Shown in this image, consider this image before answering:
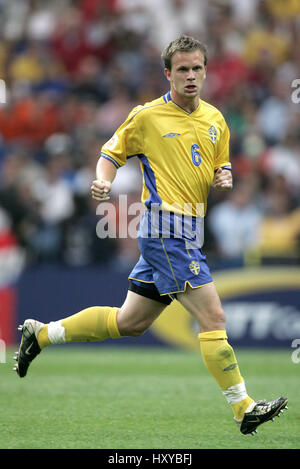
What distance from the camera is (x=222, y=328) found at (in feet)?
17.4

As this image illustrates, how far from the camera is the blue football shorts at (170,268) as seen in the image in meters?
5.29

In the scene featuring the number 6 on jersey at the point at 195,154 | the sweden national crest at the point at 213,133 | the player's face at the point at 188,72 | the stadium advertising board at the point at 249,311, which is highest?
the player's face at the point at 188,72

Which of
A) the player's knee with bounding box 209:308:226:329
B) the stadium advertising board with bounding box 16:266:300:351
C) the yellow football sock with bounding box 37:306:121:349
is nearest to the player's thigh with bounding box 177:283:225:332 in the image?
the player's knee with bounding box 209:308:226:329

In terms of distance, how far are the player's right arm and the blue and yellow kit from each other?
47 millimetres

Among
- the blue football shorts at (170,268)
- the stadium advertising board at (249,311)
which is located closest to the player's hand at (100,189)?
the blue football shorts at (170,268)

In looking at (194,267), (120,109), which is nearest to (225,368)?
(194,267)

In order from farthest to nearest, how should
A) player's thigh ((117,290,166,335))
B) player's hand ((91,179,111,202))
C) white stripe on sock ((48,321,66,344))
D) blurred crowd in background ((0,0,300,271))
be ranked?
blurred crowd in background ((0,0,300,271)) → white stripe on sock ((48,321,66,344)) → player's thigh ((117,290,166,335)) → player's hand ((91,179,111,202))

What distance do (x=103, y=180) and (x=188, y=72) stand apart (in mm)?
846

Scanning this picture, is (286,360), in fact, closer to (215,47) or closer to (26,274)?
(26,274)

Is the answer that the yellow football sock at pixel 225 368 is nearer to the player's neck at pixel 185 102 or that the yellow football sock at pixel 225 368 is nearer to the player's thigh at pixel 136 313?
the player's thigh at pixel 136 313

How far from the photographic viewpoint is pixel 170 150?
544 cm

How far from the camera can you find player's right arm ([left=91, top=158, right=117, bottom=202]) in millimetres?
5183

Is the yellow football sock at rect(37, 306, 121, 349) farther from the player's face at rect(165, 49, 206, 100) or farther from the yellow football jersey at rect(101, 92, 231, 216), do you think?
the player's face at rect(165, 49, 206, 100)

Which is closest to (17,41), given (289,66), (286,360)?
(289,66)
